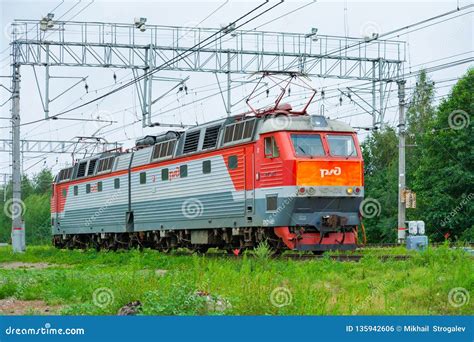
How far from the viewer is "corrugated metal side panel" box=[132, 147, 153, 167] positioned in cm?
2953

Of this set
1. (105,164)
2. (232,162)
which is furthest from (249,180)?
(105,164)

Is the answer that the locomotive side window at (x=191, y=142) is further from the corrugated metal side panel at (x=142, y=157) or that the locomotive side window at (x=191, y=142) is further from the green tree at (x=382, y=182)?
the green tree at (x=382, y=182)

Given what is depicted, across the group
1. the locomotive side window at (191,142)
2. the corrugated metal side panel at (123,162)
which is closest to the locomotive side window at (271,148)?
the locomotive side window at (191,142)

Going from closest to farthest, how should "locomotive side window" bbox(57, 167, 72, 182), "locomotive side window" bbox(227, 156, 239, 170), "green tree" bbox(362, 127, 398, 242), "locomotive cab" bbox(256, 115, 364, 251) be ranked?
"locomotive cab" bbox(256, 115, 364, 251)
"locomotive side window" bbox(227, 156, 239, 170)
"locomotive side window" bbox(57, 167, 72, 182)
"green tree" bbox(362, 127, 398, 242)

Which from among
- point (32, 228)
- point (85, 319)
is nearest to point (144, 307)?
point (85, 319)

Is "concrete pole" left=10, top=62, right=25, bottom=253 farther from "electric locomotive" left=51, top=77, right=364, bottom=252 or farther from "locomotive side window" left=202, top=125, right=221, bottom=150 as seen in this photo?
"locomotive side window" left=202, top=125, right=221, bottom=150

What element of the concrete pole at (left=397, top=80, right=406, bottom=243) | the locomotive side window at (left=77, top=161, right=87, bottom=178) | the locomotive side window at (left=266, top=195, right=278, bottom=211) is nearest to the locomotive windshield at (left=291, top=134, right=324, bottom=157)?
the locomotive side window at (left=266, top=195, right=278, bottom=211)

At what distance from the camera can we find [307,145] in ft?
71.2

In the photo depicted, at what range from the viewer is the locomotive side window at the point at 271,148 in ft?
70.6

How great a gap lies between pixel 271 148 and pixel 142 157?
9486mm

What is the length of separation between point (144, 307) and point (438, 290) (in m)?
4.95

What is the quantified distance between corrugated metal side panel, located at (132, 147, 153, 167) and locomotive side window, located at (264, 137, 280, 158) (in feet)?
27.6

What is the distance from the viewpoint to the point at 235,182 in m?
23.2

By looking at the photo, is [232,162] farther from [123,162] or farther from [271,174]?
[123,162]
